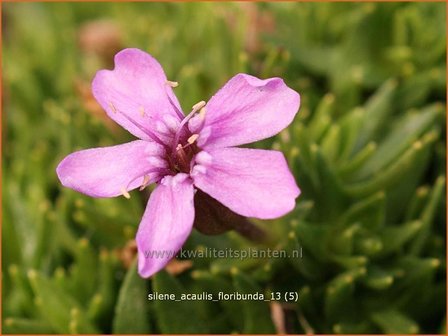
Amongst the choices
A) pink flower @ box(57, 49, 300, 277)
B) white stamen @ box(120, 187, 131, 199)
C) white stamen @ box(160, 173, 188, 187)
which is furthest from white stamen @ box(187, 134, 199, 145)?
white stamen @ box(120, 187, 131, 199)

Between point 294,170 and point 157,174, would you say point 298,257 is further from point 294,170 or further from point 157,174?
point 157,174

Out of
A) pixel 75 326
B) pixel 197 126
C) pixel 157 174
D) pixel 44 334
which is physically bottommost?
pixel 44 334

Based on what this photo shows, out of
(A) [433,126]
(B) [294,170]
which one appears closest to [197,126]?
(B) [294,170]

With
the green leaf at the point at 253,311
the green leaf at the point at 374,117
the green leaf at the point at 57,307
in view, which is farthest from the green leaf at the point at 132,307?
the green leaf at the point at 374,117

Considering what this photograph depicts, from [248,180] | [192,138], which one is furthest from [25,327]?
[248,180]

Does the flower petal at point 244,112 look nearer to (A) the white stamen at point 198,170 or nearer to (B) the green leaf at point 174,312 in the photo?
(A) the white stamen at point 198,170

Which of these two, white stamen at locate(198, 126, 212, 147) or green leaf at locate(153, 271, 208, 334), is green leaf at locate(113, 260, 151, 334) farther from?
white stamen at locate(198, 126, 212, 147)
